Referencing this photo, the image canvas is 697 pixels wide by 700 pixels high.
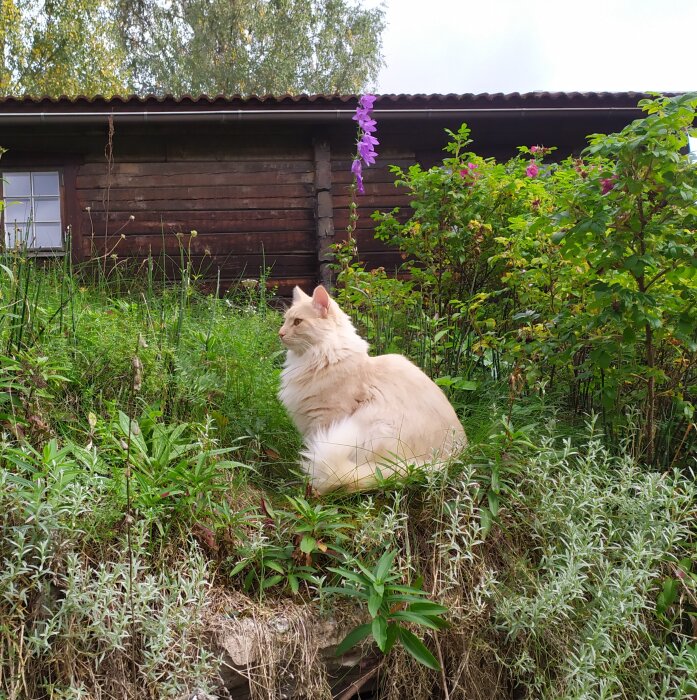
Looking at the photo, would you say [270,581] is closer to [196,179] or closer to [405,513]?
[405,513]

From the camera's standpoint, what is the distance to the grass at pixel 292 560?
5.91 ft

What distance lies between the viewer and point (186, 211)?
8.14 metres

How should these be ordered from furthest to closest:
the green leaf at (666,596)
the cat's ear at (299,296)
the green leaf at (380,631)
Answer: the cat's ear at (299,296)
the green leaf at (666,596)
the green leaf at (380,631)

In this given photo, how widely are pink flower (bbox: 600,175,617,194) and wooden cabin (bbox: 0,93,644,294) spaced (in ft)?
17.1

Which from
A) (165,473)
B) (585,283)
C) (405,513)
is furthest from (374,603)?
(585,283)

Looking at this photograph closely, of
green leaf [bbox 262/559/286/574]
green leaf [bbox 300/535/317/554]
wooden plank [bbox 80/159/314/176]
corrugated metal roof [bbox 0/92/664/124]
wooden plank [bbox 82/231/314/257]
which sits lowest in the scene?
green leaf [bbox 262/559/286/574]

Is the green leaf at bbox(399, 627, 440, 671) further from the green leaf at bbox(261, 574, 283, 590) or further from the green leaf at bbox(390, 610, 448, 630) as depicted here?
the green leaf at bbox(261, 574, 283, 590)

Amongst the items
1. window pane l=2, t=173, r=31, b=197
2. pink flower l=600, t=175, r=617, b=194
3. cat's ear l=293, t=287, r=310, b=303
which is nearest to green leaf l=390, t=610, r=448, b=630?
cat's ear l=293, t=287, r=310, b=303

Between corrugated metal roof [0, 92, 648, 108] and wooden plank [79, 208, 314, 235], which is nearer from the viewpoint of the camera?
corrugated metal roof [0, 92, 648, 108]

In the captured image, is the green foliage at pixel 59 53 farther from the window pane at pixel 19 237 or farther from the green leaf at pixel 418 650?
the green leaf at pixel 418 650

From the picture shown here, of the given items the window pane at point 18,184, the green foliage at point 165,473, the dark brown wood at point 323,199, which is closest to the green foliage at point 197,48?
the window pane at point 18,184

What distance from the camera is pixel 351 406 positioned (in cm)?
275

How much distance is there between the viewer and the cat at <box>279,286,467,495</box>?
8.22 ft

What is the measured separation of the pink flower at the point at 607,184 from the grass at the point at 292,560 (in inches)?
46.0
